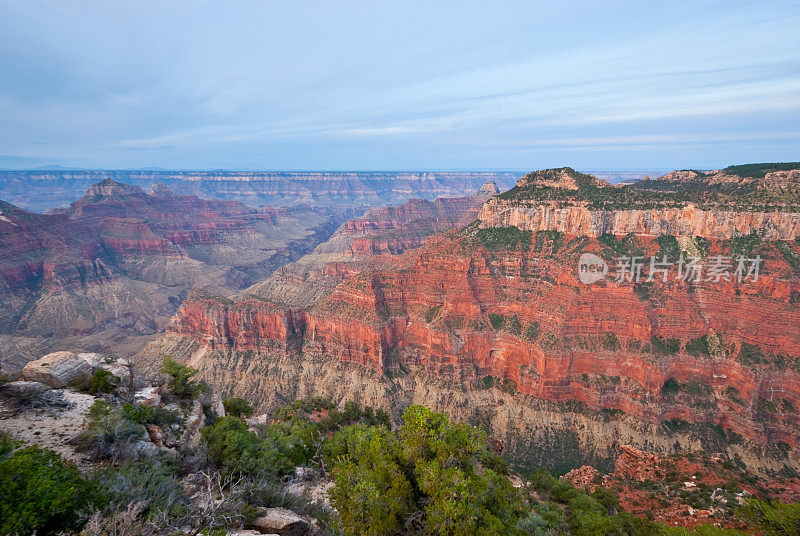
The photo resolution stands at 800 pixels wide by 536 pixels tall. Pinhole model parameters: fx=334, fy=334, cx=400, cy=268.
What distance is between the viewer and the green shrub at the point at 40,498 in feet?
31.1

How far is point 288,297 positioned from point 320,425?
89.9 metres

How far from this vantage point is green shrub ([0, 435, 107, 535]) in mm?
9492

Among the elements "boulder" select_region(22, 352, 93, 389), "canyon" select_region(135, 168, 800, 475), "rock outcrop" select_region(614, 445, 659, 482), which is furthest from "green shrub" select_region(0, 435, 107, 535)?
"rock outcrop" select_region(614, 445, 659, 482)

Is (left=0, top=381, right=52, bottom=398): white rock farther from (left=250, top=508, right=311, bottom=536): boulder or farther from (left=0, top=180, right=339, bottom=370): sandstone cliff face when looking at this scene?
(left=0, top=180, right=339, bottom=370): sandstone cliff face

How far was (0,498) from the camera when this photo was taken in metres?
9.61

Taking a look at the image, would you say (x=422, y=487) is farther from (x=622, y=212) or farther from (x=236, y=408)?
(x=622, y=212)

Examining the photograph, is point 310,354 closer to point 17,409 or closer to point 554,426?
point 554,426

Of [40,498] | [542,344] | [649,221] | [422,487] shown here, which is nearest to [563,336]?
[542,344]

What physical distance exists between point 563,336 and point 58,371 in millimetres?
64875

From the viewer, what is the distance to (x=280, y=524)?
14078 millimetres

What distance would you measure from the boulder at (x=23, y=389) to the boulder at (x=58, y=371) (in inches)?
75.5

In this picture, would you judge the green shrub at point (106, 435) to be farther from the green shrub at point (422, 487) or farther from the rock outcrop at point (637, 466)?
the rock outcrop at point (637, 466)

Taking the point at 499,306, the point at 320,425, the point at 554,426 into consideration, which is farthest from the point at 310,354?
the point at 554,426

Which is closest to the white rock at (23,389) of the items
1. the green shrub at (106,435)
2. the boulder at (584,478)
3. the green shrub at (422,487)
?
the green shrub at (106,435)
